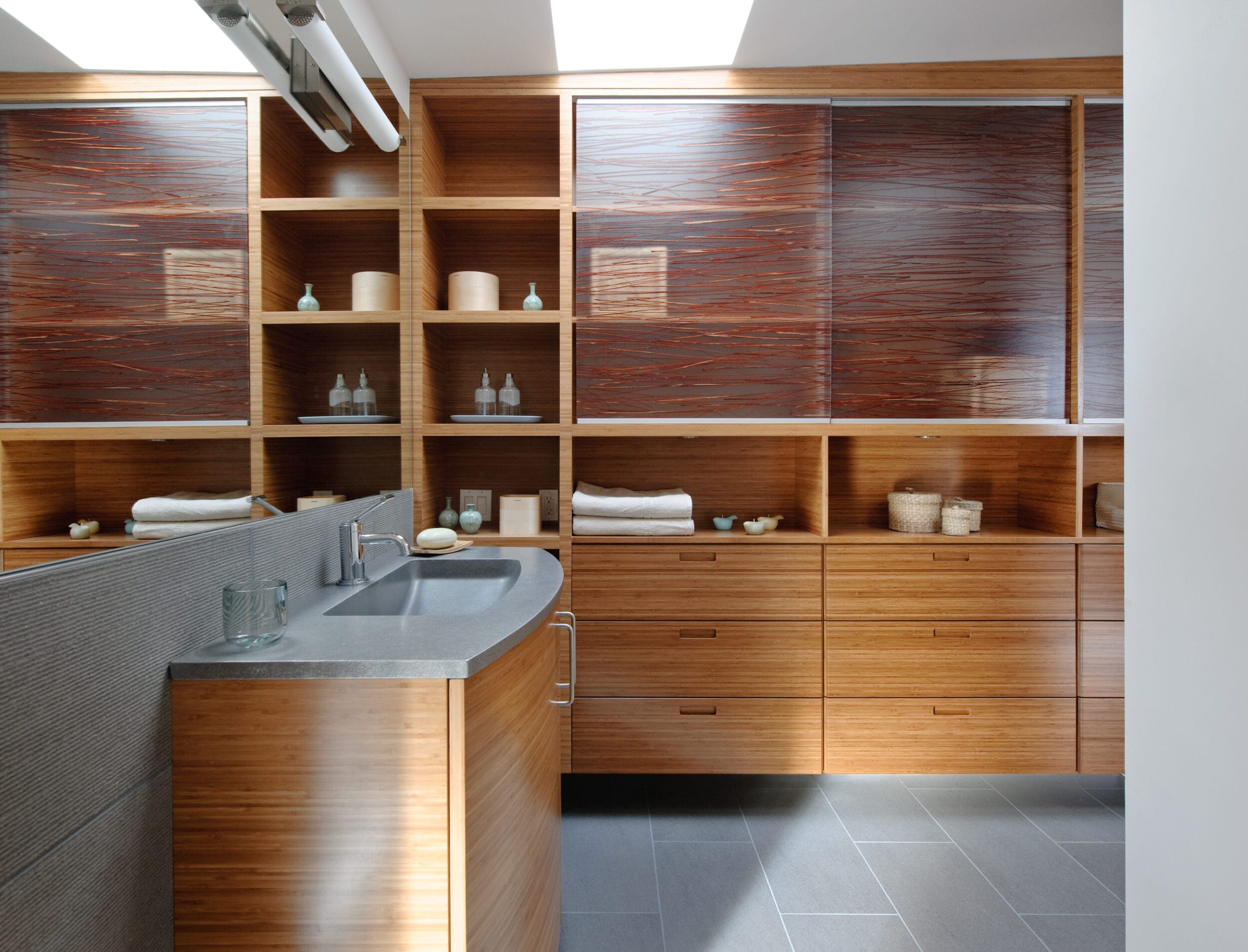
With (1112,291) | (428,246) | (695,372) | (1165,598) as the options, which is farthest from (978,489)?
(428,246)

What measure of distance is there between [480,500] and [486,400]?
43cm

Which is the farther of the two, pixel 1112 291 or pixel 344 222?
pixel 1112 291

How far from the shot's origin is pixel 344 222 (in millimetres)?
1615

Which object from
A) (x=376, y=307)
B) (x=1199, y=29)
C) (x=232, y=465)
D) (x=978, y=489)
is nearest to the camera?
(x=1199, y=29)

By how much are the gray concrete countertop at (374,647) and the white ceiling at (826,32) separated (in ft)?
5.79

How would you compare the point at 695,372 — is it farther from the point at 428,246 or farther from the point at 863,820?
the point at 863,820

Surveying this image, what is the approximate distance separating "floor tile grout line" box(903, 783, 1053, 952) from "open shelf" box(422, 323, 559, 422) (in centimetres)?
194

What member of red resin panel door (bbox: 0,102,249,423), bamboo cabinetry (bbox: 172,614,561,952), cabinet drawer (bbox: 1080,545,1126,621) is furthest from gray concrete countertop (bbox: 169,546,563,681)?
cabinet drawer (bbox: 1080,545,1126,621)

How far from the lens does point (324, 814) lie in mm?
946

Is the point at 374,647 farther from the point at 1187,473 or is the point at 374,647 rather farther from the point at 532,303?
the point at 532,303

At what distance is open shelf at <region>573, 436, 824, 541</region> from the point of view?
2635mm

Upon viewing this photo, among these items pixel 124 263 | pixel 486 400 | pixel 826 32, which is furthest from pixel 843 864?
pixel 826 32

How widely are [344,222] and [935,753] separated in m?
2.50

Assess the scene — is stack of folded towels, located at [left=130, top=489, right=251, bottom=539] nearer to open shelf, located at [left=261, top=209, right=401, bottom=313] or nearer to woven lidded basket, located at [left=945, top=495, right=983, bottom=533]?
open shelf, located at [left=261, top=209, right=401, bottom=313]
